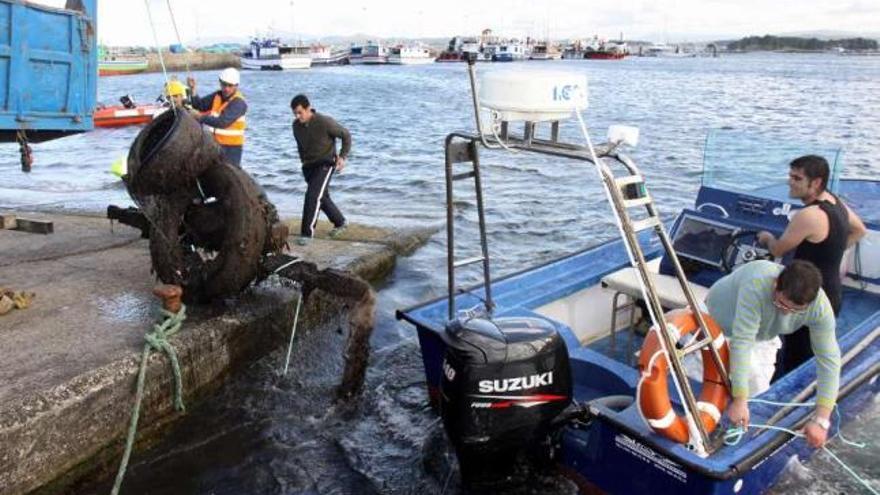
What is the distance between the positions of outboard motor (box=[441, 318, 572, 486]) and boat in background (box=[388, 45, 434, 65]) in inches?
3879

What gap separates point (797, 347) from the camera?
4.96 m

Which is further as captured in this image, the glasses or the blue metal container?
the blue metal container

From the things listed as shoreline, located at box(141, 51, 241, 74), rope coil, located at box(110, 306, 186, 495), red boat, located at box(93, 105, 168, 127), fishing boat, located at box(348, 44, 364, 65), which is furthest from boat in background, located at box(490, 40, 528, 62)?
rope coil, located at box(110, 306, 186, 495)

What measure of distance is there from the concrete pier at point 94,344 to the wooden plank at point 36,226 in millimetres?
194

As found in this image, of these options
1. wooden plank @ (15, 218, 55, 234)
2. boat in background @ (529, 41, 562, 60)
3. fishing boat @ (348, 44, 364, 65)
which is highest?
boat in background @ (529, 41, 562, 60)

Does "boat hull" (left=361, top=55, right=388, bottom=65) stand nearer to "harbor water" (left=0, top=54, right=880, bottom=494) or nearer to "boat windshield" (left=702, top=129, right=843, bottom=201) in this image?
"harbor water" (left=0, top=54, right=880, bottom=494)

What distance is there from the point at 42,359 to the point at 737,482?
440 centimetres

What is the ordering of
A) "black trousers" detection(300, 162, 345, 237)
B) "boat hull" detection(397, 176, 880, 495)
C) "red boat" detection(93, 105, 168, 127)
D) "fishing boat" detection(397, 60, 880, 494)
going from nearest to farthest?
"fishing boat" detection(397, 60, 880, 494) < "boat hull" detection(397, 176, 880, 495) < "black trousers" detection(300, 162, 345, 237) < "red boat" detection(93, 105, 168, 127)

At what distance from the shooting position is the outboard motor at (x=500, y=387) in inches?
149

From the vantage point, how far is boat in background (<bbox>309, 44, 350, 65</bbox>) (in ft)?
303

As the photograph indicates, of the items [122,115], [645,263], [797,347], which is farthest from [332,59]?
[645,263]

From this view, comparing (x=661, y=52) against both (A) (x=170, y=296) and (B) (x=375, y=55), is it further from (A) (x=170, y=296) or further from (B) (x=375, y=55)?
(A) (x=170, y=296)

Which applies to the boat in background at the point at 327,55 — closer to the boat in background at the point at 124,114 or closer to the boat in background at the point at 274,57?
the boat in background at the point at 274,57

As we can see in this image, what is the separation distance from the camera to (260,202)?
19.4 ft
